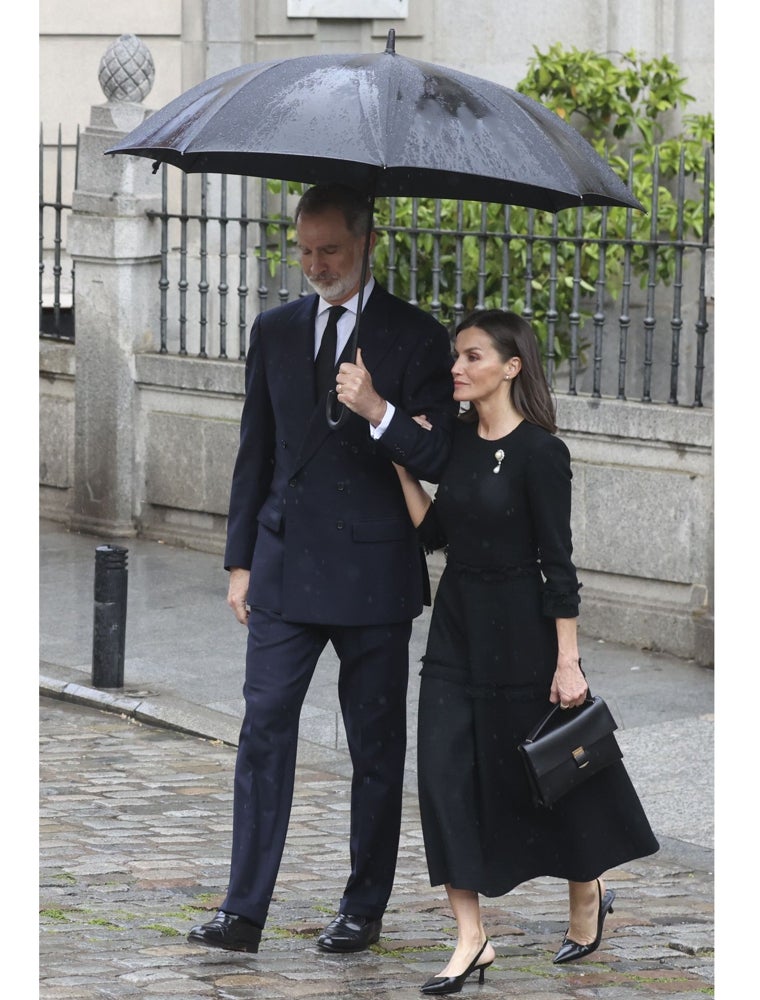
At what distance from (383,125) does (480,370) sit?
29.6 inches

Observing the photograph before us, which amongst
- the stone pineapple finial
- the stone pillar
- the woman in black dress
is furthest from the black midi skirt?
the stone pineapple finial

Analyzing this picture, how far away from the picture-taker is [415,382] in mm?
5363

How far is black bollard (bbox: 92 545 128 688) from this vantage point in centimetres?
897

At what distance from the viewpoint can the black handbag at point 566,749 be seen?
5102mm

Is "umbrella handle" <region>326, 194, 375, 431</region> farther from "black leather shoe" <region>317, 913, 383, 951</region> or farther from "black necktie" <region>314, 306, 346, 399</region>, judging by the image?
"black leather shoe" <region>317, 913, 383, 951</region>

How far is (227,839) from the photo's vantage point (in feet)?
22.2

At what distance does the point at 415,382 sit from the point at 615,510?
16.1ft

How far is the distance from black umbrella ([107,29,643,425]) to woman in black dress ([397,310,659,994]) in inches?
17.7

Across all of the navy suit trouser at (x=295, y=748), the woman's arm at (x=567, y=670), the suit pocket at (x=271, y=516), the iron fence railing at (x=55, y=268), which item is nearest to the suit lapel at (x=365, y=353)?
the suit pocket at (x=271, y=516)

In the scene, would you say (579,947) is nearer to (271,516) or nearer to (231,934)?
(231,934)

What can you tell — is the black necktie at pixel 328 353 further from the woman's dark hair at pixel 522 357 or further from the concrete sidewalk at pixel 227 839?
the concrete sidewalk at pixel 227 839

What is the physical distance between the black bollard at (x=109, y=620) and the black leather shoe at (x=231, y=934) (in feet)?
12.3

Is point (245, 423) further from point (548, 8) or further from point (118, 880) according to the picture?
point (548, 8)

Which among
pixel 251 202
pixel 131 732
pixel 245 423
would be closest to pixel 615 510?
pixel 131 732
